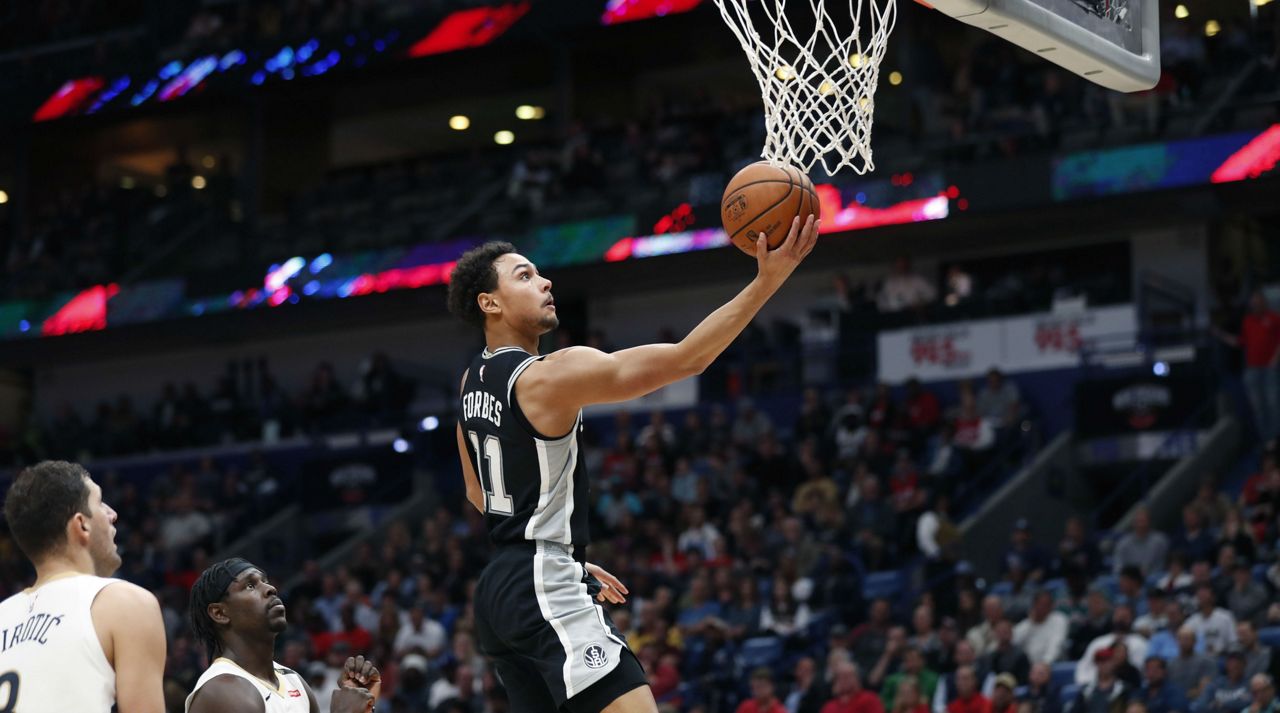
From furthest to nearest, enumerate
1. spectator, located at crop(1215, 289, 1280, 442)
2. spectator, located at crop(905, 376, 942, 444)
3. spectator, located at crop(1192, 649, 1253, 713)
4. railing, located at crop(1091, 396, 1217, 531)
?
spectator, located at crop(905, 376, 942, 444) → spectator, located at crop(1215, 289, 1280, 442) → railing, located at crop(1091, 396, 1217, 531) → spectator, located at crop(1192, 649, 1253, 713)

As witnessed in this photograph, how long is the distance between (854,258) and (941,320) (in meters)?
2.44

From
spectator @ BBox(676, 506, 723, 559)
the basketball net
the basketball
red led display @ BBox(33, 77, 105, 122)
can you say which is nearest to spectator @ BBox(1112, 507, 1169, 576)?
spectator @ BBox(676, 506, 723, 559)

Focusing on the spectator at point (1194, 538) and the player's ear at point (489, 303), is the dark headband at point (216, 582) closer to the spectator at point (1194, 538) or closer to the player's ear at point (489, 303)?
the player's ear at point (489, 303)

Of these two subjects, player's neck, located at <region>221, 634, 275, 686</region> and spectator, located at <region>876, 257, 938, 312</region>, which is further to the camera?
spectator, located at <region>876, 257, 938, 312</region>

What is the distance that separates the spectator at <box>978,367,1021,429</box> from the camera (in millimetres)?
17891

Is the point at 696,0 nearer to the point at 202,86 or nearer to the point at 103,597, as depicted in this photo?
the point at 202,86

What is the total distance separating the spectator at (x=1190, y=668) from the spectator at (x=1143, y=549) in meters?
2.49

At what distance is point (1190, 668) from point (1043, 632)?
1.46 metres

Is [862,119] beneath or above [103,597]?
above

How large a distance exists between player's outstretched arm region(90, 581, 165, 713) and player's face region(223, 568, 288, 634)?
642 millimetres

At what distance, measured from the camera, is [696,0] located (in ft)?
70.3

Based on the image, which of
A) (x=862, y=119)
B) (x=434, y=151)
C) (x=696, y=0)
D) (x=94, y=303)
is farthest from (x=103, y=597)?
(x=434, y=151)

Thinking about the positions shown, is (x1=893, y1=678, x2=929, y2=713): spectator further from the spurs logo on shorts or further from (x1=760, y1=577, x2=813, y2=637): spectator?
the spurs logo on shorts

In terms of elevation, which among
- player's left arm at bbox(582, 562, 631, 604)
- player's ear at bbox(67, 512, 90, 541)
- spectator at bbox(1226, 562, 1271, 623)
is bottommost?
spectator at bbox(1226, 562, 1271, 623)
